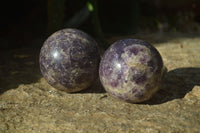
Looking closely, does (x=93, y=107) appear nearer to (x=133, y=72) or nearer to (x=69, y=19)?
(x=133, y=72)

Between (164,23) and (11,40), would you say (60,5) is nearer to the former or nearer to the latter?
(11,40)

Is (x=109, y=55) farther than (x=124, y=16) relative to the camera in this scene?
No

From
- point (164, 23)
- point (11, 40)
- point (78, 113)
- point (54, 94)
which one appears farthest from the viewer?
point (164, 23)

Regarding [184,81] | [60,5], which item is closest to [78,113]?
[184,81]

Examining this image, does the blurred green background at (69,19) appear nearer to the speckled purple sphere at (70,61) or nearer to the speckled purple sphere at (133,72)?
the speckled purple sphere at (70,61)

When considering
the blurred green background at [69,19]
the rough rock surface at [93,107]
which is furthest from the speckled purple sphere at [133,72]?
the blurred green background at [69,19]

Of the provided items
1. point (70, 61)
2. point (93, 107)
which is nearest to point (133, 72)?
point (93, 107)

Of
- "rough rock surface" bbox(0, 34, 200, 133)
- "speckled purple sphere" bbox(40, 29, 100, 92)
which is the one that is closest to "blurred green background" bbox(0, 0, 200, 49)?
"rough rock surface" bbox(0, 34, 200, 133)
